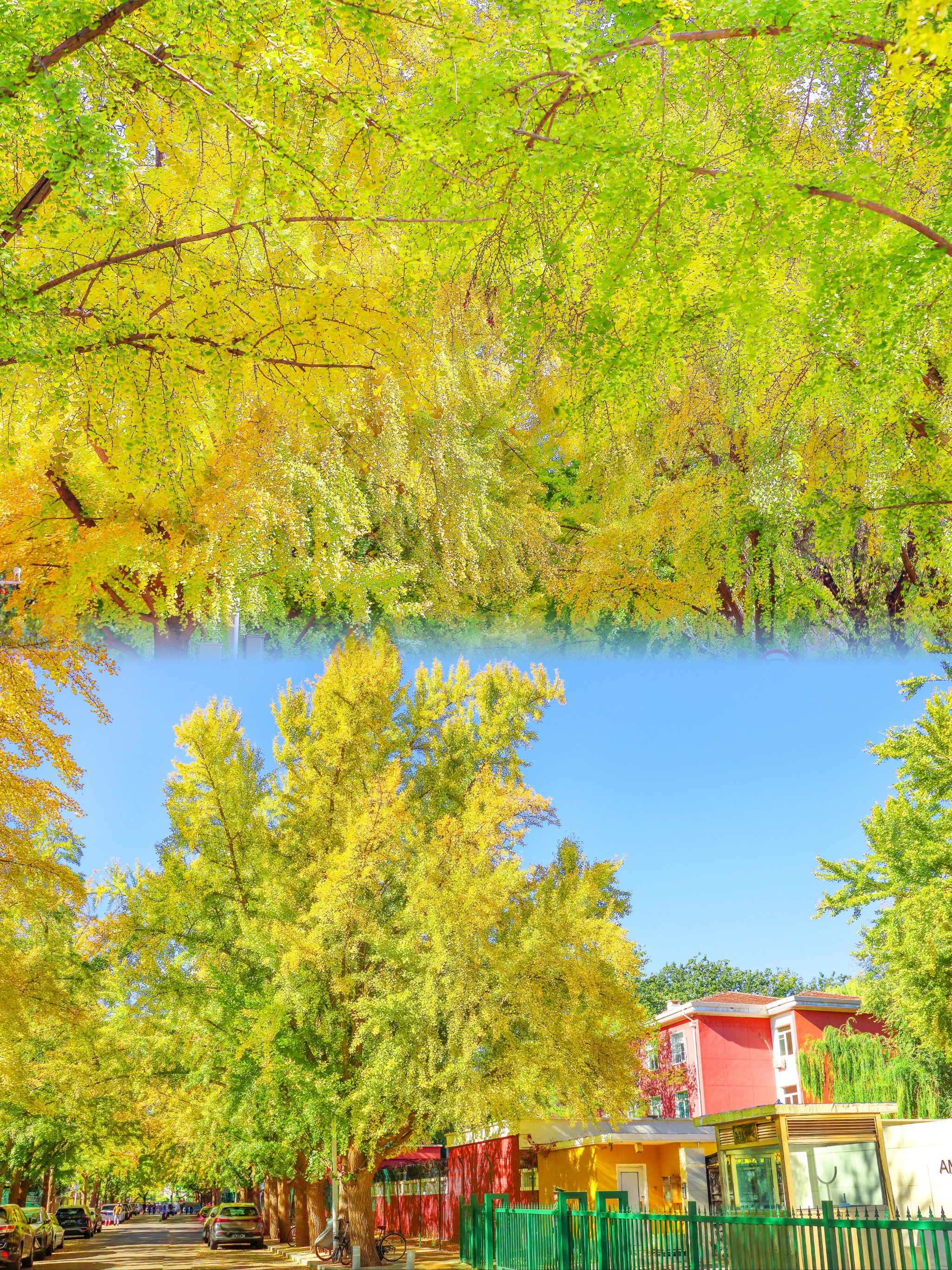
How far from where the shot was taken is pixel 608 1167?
23.3m

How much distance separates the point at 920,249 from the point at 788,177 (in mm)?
1404

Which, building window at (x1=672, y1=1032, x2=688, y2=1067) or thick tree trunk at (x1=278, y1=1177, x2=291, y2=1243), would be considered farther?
building window at (x1=672, y1=1032, x2=688, y2=1067)

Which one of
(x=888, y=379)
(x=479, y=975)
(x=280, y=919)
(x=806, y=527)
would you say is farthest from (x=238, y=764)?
(x=888, y=379)

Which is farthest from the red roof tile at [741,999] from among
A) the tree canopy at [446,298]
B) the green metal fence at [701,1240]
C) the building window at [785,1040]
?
the tree canopy at [446,298]

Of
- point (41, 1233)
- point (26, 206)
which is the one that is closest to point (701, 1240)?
point (26, 206)

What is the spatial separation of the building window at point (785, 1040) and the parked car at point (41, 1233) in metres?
24.3

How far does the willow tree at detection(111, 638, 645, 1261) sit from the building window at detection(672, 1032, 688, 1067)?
22.7m

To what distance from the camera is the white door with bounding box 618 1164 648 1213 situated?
23656 mm

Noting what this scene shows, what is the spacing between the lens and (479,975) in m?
16.5

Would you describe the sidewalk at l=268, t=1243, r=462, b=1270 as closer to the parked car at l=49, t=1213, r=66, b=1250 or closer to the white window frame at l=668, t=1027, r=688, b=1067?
the parked car at l=49, t=1213, r=66, b=1250

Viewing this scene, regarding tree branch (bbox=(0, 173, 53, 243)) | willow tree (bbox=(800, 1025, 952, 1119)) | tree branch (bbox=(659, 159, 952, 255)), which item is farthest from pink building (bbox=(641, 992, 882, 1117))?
tree branch (bbox=(0, 173, 53, 243))

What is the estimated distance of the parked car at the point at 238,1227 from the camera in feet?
92.4

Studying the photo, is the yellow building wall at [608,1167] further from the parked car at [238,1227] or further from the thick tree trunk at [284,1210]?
the thick tree trunk at [284,1210]

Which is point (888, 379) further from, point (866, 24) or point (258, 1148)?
point (258, 1148)
